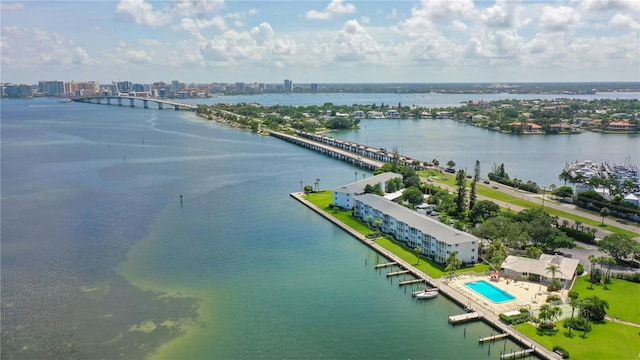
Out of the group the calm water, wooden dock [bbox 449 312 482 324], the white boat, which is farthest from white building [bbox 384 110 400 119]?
wooden dock [bbox 449 312 482 324]

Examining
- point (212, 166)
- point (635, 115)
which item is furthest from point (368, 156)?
point (635, 115)

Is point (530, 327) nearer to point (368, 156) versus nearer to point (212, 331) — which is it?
point (212, 331)

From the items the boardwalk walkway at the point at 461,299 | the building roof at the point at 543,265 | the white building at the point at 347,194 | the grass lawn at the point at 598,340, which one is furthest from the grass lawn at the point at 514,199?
the boardwalk walkway at the point at 461,299

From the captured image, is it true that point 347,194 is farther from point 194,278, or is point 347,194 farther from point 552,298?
point 552,298

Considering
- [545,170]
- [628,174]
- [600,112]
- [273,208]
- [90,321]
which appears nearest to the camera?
[90,321]

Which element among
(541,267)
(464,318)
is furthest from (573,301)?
(464,318)
